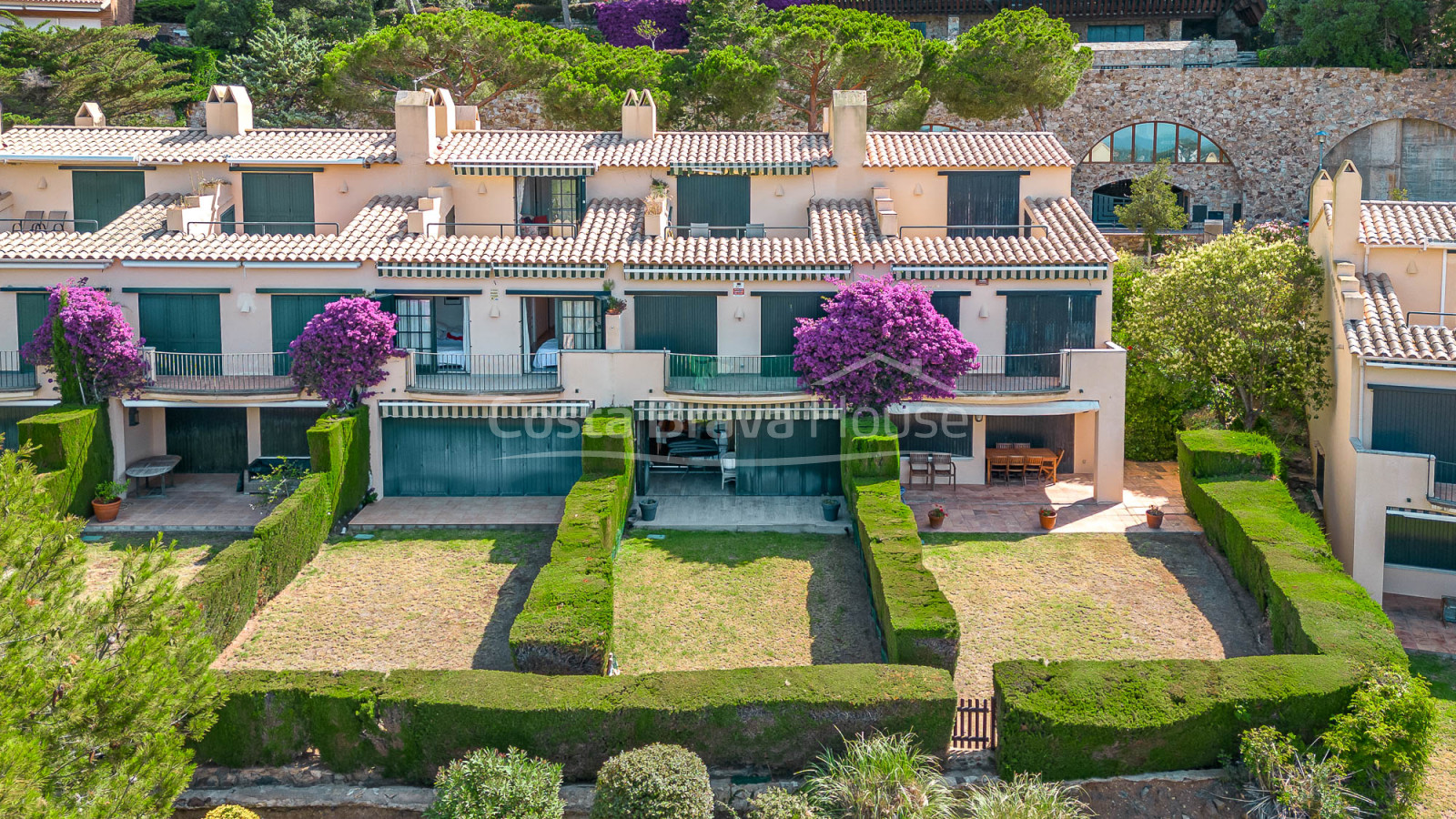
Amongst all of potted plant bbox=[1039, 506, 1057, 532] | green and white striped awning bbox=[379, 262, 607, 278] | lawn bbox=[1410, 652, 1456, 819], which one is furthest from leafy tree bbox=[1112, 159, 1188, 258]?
green and white striped awning bbox=[379, 262, 607, 278]

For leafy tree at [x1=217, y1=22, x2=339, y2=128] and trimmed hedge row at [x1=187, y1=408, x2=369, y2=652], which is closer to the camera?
trimmed hedge row at [x1=187, y1=408, x2=369, y2=652]

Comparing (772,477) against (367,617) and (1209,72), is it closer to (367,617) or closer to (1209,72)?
(367,617)

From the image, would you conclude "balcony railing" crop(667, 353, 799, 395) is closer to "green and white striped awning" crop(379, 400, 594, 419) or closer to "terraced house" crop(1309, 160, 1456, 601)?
"green and white striped awning" crop(379, 400, 594, 419)

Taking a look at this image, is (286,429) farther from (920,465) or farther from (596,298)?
(920,465)

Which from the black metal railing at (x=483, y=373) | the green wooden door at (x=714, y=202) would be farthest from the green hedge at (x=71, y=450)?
the green wooden door at (x=714, y=202)

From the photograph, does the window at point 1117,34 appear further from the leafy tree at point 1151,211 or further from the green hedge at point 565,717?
the green hedge at point 565,717

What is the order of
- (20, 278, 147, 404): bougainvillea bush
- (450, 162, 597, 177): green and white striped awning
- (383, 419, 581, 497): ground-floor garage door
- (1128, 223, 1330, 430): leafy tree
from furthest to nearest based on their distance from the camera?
(450, 162, 597, 177): green and white striped awning → (383, 419, 581, 497): ground-floor garage door → (1128, 223, 1330, 430): leafy tree → (20, 278, 147, 404): bougainvillea bush
